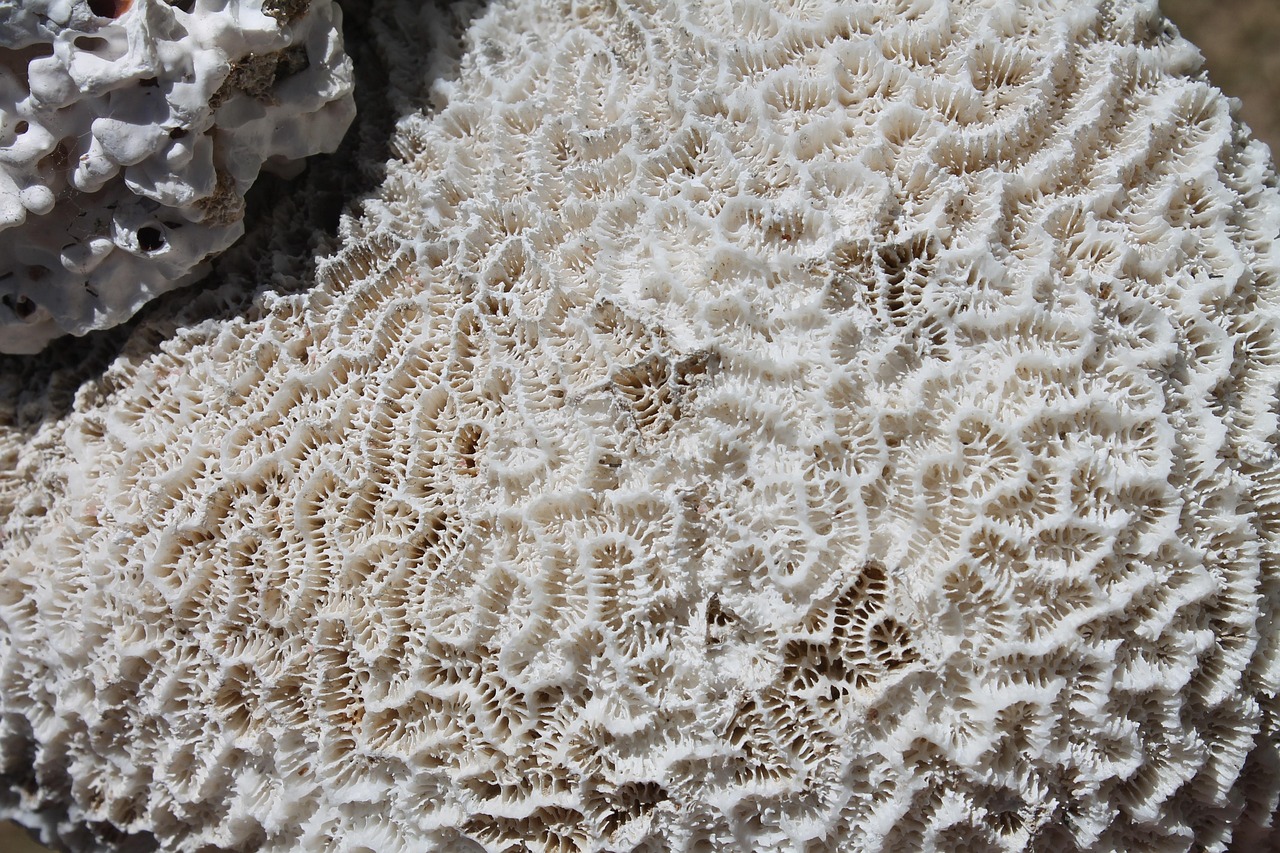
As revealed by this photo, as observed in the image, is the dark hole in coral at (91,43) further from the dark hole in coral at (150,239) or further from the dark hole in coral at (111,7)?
the dark hole in coral at (150,239)

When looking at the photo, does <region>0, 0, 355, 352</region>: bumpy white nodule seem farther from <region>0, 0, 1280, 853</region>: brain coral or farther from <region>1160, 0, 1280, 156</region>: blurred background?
<region>1160, 0, 1280, 156</region>: blurred background

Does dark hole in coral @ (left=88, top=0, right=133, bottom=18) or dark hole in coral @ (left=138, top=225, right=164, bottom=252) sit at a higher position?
dark hole in coral @ (left=88, top=0, right=133, bottom=18)

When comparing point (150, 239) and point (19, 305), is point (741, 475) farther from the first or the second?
point (19, 305)

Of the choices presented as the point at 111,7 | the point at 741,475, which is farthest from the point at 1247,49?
the point at 111,7

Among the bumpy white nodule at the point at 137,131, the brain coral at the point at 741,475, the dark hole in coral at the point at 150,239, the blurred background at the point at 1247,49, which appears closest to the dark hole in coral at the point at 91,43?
the bumpy white nodule at the point at 137,131

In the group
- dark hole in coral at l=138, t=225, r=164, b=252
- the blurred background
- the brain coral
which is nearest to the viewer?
the brain coral

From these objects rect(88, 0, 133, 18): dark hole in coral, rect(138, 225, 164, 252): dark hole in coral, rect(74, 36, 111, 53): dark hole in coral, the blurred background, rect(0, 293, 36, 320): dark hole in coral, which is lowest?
rect(0, 293, 36, 320): dark hole in coral

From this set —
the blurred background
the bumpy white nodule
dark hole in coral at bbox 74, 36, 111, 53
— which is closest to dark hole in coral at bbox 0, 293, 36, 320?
the bumpy white nodule

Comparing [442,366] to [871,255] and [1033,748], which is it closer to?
[871,255]
